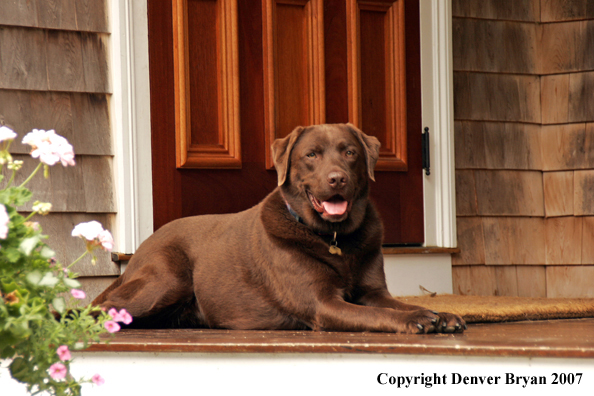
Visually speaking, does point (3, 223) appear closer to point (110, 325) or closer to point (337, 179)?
point (110, 325)

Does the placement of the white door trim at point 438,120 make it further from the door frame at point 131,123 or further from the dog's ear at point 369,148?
the door frame at point 131,123

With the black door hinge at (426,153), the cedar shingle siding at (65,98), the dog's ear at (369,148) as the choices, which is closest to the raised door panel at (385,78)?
the black door hinge at (426,153)

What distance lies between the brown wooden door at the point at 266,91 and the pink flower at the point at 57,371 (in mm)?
2205

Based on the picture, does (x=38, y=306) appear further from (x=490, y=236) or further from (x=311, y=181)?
(x=490, y=236)

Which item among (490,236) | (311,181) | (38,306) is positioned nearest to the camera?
(38,306)

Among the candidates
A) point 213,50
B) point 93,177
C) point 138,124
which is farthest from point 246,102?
point 93,177

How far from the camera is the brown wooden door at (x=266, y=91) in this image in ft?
11.8

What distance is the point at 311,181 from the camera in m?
2.74

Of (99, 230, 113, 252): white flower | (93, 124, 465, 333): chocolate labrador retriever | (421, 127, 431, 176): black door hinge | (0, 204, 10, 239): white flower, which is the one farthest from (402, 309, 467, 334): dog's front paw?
(421, 127, 431, 176): black door hinge

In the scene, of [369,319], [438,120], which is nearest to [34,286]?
[369,319]

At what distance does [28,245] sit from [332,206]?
5.14 feet

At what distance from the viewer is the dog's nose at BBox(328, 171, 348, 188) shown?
103 inches

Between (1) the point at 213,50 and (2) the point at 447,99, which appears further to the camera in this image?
(2) the point at 447,99

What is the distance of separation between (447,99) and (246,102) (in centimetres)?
129
